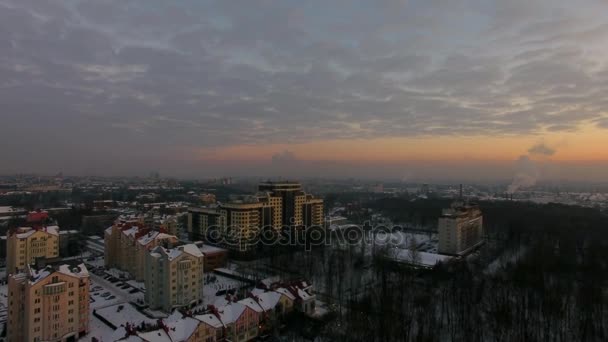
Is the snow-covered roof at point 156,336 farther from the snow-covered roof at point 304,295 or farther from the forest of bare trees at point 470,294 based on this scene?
the snow-covered roof at point 304,295

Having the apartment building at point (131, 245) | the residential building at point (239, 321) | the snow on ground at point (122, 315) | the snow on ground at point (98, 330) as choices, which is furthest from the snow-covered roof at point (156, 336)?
the apartment building at point (131, 245)

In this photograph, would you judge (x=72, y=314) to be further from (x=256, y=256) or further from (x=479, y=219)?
(x=479, y=219)

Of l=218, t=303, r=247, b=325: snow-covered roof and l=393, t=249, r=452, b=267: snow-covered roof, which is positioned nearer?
l=218, t=303, r=247, b=325: snow-covered roof

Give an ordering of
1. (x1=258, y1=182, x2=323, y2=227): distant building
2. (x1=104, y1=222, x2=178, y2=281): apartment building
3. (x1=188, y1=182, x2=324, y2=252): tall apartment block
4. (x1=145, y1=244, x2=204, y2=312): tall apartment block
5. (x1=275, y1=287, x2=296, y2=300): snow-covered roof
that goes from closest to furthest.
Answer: (x1=275, y1=287, x2=296, y2=300): snow-covered roof, (x1=145, y1=244, x2=204, y2=312): tall apartment block, (x1=104, y1=222, x2=178, y2=281): apartment building, (x1=188, y1=182, x2=324, y2=252): tall apartment block, (x1=258, y1=182, x2=323, y2=227): distant building

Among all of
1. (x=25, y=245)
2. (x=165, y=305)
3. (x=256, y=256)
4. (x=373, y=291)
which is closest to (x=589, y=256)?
(x=373, y=291)

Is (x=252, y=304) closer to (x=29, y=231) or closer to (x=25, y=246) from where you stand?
(x=25, y=246)

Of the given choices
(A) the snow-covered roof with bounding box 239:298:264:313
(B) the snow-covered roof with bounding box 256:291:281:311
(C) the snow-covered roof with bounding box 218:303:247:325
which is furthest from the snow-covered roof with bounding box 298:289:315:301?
(C) the snow-covered roof with bounding box 218:303:247:325

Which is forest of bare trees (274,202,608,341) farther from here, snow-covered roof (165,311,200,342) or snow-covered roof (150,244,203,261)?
snow-covered roof (150,244,203,261)
